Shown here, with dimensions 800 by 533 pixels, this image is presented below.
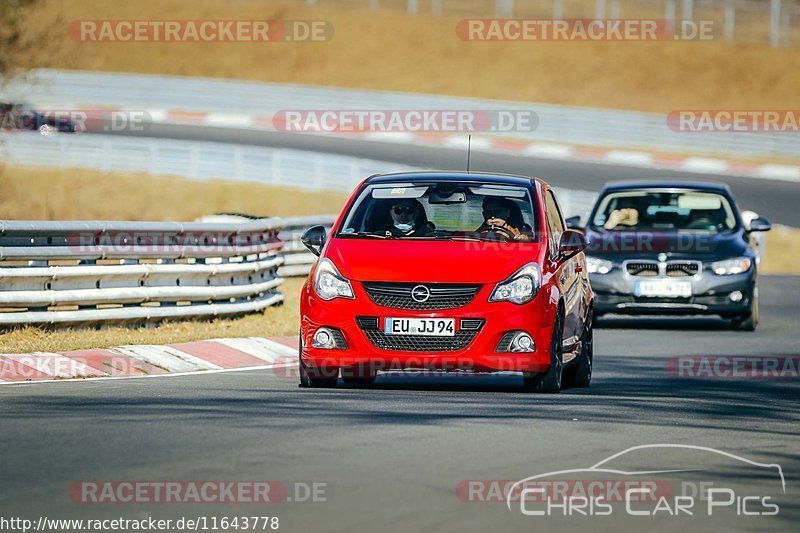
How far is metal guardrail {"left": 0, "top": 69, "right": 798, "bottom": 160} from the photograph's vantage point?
45625 mm

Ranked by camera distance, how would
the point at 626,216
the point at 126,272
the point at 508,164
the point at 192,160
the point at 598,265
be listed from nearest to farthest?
1. the point at 126,272
2. the point at 598,265
3. the point at 626,216
4. the point at 192,160
5. the point at 508,164

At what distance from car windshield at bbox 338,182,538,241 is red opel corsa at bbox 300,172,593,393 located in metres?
0.01

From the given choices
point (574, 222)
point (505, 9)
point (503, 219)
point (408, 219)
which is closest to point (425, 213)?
point (408, 219)

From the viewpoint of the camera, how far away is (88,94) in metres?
51.4

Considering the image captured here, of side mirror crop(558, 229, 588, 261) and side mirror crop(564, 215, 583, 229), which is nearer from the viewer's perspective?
side mirror crop(558, 229, 588, 261)

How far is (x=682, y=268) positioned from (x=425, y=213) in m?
6.94

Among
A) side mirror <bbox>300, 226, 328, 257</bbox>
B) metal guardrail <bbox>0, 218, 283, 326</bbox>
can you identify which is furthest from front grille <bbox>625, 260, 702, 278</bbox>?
side mirror <bbox>300, 226, 328, 257</bbox>

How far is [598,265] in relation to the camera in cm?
1883

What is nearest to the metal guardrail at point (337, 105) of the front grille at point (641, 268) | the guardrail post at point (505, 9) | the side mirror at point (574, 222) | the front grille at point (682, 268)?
the guardrail post at point (505, 9)

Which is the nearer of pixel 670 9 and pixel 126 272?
pixel 126 272

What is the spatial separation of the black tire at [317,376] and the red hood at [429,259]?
2.20 ft

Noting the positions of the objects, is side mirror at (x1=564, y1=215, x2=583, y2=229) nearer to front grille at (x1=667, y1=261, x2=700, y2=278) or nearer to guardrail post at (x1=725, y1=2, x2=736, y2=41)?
front grille at (x1=667, y1=261, x2=700, y2=278)

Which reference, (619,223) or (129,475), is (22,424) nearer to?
(129,475)

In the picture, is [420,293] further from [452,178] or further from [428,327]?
[452,178]
